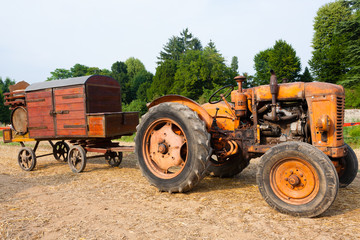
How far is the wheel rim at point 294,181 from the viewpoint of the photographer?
3.32 m

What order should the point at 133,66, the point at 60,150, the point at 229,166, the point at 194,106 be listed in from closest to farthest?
the point at 194,106 → the point at 229,166 → the point at 60,150 → the point at 133,66

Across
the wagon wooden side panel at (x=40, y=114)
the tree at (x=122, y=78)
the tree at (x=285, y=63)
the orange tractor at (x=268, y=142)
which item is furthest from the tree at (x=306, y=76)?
the wagon wooden side panel at (x=40, y=114)

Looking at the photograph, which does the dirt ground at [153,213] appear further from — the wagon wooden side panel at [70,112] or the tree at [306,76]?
the tree at [306,76]

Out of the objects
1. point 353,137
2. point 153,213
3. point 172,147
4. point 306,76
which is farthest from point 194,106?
point 306,76

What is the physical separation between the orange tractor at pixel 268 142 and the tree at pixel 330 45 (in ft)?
91.6

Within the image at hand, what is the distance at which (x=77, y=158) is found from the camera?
6.49 metres

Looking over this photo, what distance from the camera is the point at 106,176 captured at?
19.4ft

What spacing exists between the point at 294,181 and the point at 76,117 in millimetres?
4830

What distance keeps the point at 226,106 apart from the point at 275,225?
7.91 feet

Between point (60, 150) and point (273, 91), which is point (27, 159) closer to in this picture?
point (60, 150)

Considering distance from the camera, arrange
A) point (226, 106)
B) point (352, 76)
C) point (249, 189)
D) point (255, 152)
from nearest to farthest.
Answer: point (255, 152) → point (249, 189) → point (226, 106) → point (352, 76)

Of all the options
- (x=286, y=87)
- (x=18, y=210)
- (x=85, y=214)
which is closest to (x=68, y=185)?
(x=18, y=210)

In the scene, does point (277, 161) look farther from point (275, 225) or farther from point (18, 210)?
point (18, 210)

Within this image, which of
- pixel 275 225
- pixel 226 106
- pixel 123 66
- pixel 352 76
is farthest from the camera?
pixel 123 66
